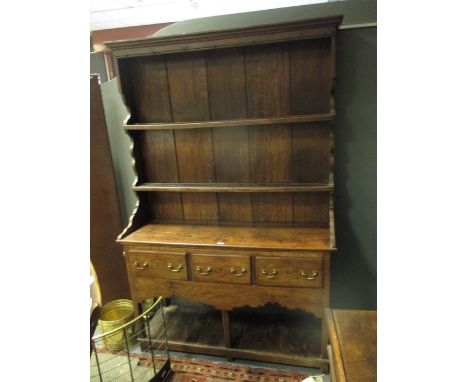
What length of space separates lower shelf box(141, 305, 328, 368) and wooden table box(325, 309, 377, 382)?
78 centimetres

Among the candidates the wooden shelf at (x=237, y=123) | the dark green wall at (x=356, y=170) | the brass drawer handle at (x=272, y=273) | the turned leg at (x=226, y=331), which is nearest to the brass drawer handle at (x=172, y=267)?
the turned leg at (x=226, y=331)

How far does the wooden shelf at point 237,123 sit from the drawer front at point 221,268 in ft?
2.49

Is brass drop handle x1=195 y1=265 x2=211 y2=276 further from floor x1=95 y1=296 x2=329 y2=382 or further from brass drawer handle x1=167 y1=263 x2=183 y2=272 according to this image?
floor x1=95 y1=296 x2=329 y2=382

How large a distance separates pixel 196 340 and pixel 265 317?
52 cm

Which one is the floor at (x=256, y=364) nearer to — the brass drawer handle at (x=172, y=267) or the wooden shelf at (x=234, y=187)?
the brass drawer handle at (x=172, y=267)

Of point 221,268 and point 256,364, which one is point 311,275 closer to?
point 221,268

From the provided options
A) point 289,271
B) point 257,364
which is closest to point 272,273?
point 289,271

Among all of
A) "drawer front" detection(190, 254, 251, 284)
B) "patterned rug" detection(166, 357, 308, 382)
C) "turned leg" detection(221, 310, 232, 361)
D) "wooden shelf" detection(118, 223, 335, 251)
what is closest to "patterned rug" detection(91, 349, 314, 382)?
"patterned rug" detection(166, 357, 308, 382)

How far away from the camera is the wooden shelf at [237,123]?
Answer: 62.7 inches

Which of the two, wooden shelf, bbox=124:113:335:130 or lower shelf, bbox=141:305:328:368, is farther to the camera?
lower shelf, bbox=141:305:328:368

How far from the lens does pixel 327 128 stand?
1707 mm

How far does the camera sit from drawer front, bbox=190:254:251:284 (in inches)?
64.6
